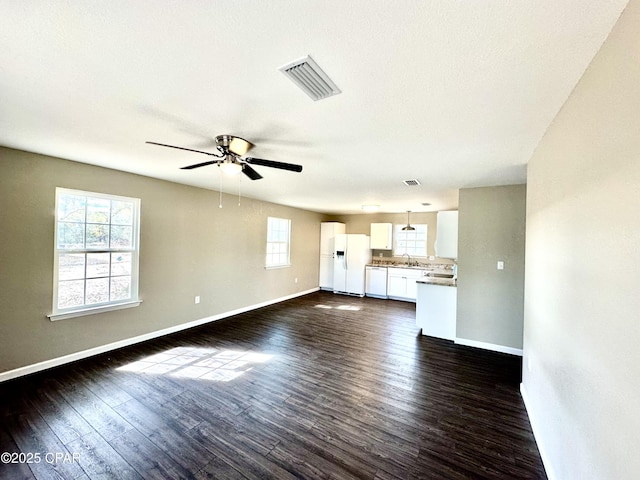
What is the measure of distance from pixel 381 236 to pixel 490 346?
4.16m

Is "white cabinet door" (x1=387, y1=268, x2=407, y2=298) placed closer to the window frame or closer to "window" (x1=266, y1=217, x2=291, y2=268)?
the window frame

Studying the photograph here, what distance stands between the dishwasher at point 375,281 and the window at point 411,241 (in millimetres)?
868

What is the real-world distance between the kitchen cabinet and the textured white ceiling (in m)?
4.50

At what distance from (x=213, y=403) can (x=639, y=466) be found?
270 centimetres

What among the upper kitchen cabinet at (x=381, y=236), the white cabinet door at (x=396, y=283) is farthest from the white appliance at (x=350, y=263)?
the white cabinet door at (x=396, y=283)

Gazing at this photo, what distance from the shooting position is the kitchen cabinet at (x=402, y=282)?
22.5 ft

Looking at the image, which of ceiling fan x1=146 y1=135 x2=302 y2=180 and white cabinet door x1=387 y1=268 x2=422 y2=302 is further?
white cabinet door x1=387 y1=268 x2=422 y2=302

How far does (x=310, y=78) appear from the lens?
146 cm

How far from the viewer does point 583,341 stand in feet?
4.27

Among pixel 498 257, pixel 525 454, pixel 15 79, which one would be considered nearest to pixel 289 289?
pixel 498 257

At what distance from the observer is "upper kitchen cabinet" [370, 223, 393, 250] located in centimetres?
764

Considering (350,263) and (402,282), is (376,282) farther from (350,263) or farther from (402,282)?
(350,263)

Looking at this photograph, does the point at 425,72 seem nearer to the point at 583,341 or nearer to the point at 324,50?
the point at 324,50

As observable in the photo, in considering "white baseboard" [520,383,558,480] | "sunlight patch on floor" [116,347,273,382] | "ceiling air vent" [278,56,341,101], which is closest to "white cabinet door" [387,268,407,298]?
"white baseboard" [520,383,558,480]
